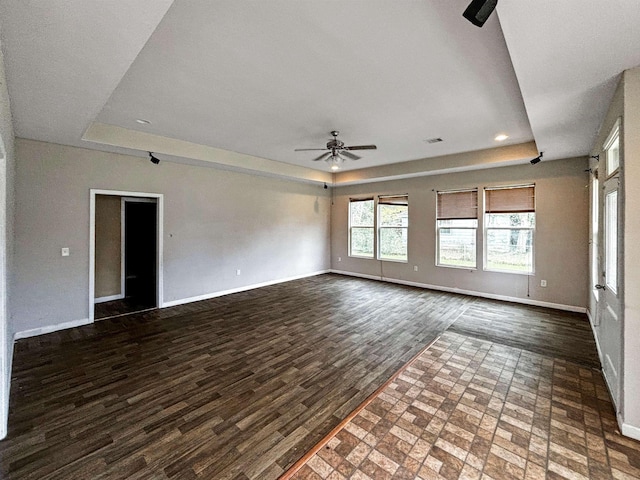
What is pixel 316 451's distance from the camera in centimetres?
186

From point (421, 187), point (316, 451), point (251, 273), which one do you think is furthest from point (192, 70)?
point (421, 187)

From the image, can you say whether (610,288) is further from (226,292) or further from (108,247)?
(108,247)

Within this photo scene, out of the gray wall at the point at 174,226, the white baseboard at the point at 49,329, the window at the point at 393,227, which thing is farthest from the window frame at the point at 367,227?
the white baseboard at the point at 49,329

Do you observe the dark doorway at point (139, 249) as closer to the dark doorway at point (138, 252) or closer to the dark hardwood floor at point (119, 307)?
the dark doorway at point (138, 252)

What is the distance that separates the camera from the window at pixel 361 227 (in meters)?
7.87

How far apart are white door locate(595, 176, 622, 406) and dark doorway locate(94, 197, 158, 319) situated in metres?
6.73

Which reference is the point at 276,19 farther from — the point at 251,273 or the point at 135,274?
the point at 135,274

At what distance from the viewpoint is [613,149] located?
8.55 feet

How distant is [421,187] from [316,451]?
6.05m

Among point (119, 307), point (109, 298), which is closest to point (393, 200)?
point (119, 307)

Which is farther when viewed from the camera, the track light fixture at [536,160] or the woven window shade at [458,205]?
the woven window shade at [458,205]

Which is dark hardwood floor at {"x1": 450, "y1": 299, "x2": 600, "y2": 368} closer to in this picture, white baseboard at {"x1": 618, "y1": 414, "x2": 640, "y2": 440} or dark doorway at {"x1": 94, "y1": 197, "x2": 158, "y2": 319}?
white baseboard at {"x1": 618, "y1": 414, "x2": 640, "y2": 440}

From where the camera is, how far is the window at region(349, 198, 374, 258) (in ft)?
25.8

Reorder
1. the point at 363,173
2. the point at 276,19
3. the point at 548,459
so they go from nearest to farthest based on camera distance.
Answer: the point at 548,459, the point at 276,19, the point at 363,173
